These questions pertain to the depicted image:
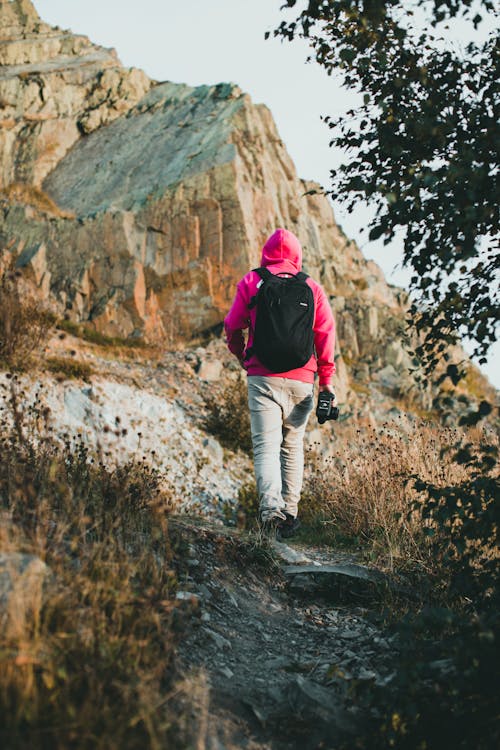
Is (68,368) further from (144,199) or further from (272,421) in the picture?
(144,199)

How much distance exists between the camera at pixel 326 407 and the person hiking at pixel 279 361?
0.20 ft

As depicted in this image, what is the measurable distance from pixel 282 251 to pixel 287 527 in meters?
2.29

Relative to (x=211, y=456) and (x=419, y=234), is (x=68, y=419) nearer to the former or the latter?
(x=211, y=456)

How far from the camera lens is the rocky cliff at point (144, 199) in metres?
18.6

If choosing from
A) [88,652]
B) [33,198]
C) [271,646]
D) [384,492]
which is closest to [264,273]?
[384,492]

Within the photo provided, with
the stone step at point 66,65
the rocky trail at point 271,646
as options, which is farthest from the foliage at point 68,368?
the stone step at point 66,65

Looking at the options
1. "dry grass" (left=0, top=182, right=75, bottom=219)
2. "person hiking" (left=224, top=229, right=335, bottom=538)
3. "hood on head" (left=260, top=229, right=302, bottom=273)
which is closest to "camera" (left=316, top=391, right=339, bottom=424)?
"person hiking" (left=224, top=229, right=335, bottom=538)

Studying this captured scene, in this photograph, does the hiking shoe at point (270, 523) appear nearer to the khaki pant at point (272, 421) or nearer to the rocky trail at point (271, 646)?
the khaki pant at point (272, 421)

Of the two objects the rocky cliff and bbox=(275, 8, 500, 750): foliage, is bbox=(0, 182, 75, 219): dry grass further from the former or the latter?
bbox=(275, 8, 500, 750): foliage

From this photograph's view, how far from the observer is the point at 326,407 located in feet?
17.1

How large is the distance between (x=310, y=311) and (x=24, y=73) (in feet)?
98.9

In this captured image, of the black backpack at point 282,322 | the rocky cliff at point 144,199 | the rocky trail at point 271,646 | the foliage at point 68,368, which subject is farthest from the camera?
the rocky cliff at point 144,199

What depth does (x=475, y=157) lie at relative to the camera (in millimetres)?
2574

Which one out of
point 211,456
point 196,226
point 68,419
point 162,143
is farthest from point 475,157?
point 162,143
